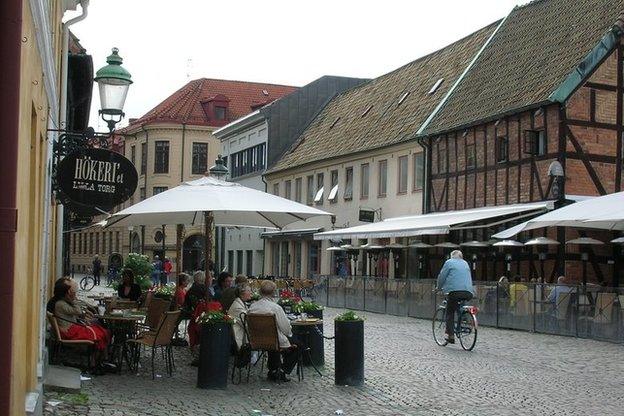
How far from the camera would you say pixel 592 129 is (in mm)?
28219

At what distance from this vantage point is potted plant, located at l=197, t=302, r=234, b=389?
11672 millimetres

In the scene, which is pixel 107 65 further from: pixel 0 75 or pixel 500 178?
pixel 500 178

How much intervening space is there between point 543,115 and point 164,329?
18.9m

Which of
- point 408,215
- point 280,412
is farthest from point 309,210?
point 408,215

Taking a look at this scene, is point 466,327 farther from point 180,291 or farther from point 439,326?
point 180,291

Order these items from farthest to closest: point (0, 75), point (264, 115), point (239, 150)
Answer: point (239, 150) < point (264, 115) < point (0, 75)

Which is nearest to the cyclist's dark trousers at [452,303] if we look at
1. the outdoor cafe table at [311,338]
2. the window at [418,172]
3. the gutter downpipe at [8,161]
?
the outdoor cafe table at [311,338]

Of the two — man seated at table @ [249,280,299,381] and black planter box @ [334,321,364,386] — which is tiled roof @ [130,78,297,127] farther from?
black planter box @ [334,321,364,386]

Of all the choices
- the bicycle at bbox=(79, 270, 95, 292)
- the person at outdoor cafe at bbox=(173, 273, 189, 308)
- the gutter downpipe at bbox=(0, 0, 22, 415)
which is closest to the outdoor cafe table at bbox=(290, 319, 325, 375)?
the person at outdoor cafe at bbox=(173, 273, 189, 308)

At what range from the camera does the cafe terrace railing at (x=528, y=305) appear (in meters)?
20.0

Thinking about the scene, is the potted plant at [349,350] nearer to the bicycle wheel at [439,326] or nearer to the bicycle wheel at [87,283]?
the bicycle wheel at [439,326]

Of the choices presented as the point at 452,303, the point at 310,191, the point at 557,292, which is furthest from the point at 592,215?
the point at 310,191

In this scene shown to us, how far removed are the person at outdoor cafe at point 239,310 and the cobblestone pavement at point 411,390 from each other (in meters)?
0.56

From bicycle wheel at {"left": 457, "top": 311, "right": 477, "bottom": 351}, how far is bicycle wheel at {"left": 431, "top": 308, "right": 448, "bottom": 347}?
2.68ft
